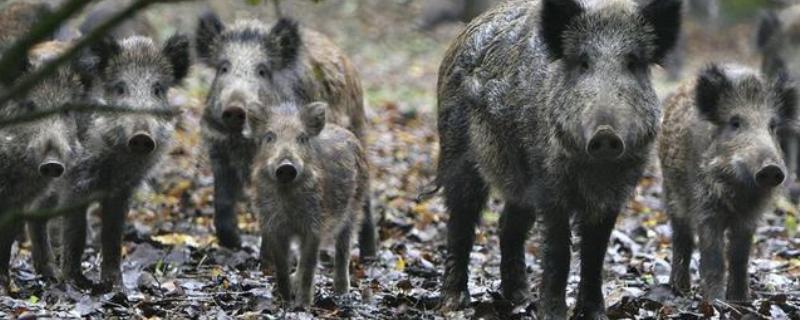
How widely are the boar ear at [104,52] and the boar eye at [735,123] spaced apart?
11.6 feet

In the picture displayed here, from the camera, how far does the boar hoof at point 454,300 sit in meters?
6.66

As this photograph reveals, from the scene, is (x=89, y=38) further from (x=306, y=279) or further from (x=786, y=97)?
(x=786, y=97)

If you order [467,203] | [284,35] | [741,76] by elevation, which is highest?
[284,35]

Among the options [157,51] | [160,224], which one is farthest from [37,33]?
[160,224]

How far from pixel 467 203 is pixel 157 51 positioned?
2.17 m

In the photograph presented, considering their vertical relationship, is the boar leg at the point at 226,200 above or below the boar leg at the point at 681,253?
above

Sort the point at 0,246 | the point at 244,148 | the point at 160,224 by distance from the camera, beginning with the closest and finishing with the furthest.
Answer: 1. the point at 0,246
2. the point at 244,148
3. the point at 160,224

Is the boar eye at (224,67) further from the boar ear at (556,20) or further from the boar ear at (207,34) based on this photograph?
the boar ear at (556,20)

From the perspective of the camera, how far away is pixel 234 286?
23.0 ft

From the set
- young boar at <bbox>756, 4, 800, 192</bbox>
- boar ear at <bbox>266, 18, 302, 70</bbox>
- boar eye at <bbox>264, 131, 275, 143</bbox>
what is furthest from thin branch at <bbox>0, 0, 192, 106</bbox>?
young boar at <bbox>756, 4, 800, 192</bbox>

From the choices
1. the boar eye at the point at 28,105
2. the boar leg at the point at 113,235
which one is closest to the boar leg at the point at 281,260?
the boar leg at the point at 113,235

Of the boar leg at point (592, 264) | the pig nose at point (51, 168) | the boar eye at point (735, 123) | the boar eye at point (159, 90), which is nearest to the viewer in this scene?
the boar leg at point (592, 264)

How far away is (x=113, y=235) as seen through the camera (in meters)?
7.00

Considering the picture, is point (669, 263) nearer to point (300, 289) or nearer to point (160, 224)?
point (300, 289)
